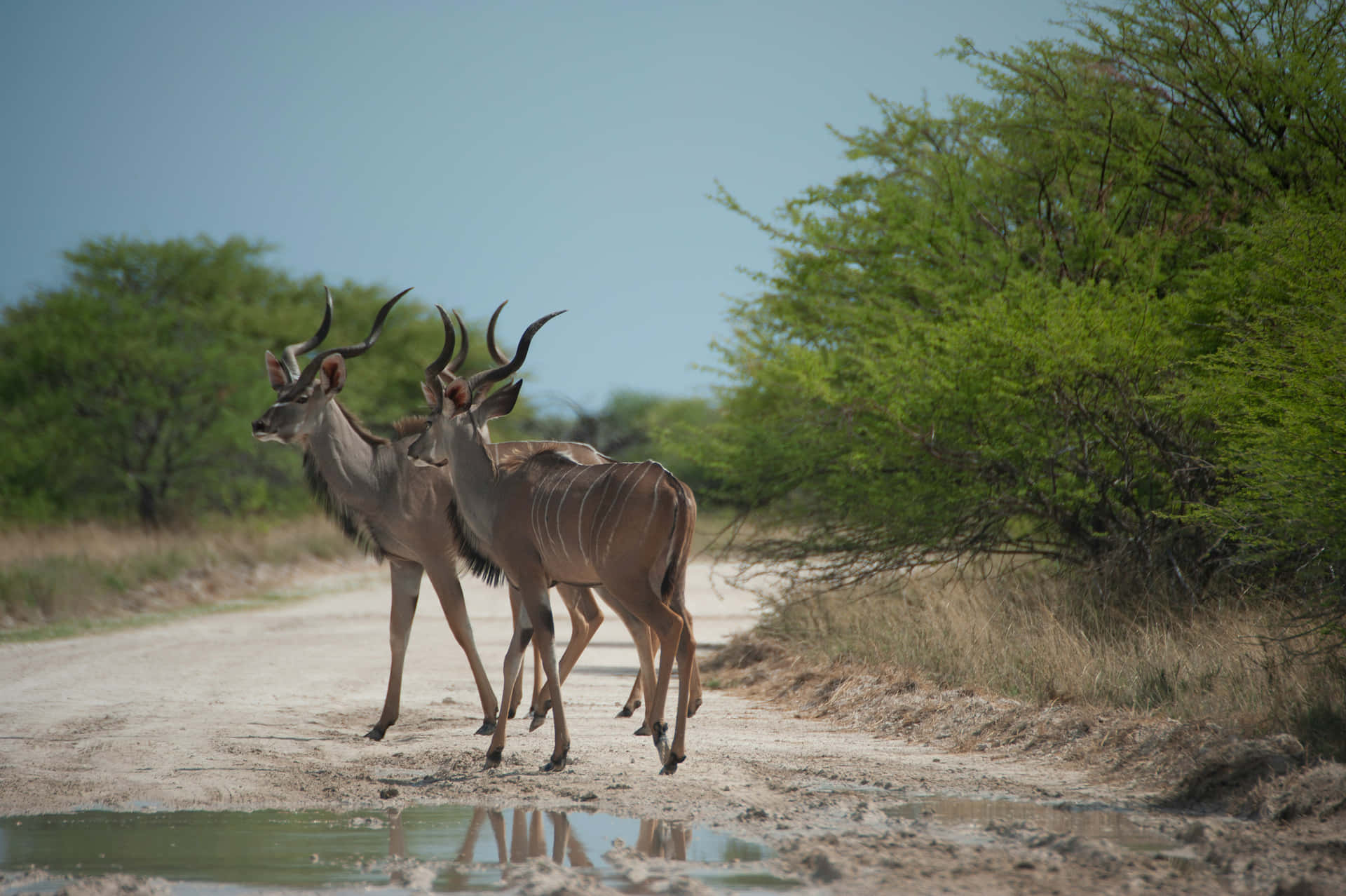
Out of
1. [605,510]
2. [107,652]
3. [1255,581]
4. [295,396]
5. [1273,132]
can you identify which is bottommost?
[107,652]

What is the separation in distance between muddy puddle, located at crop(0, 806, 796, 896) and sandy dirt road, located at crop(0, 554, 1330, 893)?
194 mm

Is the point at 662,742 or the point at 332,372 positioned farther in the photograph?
the point at 332,372

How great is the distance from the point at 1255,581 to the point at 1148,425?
145 cm

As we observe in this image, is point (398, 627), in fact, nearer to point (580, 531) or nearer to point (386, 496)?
point (386, 496)

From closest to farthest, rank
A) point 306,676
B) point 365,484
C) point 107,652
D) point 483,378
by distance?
point 483,378 < point 365,484 < point 306,676 < point 107,652

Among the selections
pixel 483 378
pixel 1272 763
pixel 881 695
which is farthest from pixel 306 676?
pixel 1272 763

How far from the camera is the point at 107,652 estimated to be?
12227mm

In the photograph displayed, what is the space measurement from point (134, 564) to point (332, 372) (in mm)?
12428

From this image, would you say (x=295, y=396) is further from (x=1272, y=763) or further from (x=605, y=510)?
(x=1272, y=763)

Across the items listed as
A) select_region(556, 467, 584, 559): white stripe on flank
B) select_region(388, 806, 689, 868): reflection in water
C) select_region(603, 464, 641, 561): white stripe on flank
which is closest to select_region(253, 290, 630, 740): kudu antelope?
select_region(556, 467, 584, 559): white stripe on flank

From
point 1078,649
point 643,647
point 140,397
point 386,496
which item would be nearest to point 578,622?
point 386,496

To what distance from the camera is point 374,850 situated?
15.7ft

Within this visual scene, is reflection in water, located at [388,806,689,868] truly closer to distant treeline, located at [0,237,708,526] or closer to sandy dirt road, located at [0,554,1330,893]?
sandy dirt road, located at [0,554,1330,893]

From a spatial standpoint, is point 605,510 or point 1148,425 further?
point 1148,425
